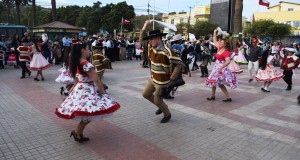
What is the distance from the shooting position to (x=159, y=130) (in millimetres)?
5477

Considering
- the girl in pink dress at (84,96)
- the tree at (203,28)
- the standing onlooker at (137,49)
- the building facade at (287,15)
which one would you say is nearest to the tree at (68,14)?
the tree at (203,28)

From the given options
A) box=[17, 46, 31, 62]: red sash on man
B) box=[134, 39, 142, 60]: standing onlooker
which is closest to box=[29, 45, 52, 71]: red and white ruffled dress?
box=[17, 46, 31, 62]: red sash on man

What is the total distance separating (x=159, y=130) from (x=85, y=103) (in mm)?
1781

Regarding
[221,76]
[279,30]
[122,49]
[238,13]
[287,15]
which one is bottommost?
[221,76]

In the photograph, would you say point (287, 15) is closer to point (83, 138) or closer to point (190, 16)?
point (190, 16)

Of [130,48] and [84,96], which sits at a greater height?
[130,48]

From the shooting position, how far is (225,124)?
5.96 m

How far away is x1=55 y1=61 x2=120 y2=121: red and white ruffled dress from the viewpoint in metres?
4.25

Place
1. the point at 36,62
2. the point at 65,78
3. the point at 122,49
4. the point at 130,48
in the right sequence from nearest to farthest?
the point at 65,78
the point at 36,62
the point at 122,49
the point at 130,48

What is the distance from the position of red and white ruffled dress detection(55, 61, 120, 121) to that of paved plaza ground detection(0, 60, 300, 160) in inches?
23.8

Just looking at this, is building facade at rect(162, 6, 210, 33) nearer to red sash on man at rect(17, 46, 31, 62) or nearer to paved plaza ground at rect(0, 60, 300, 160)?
red sash on man at rect(17, 46, 31, 62)

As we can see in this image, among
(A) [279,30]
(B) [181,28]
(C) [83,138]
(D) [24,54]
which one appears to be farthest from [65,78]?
(B) [181,28]

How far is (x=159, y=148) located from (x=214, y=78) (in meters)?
3.62

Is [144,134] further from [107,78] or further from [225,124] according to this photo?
[107,78]
